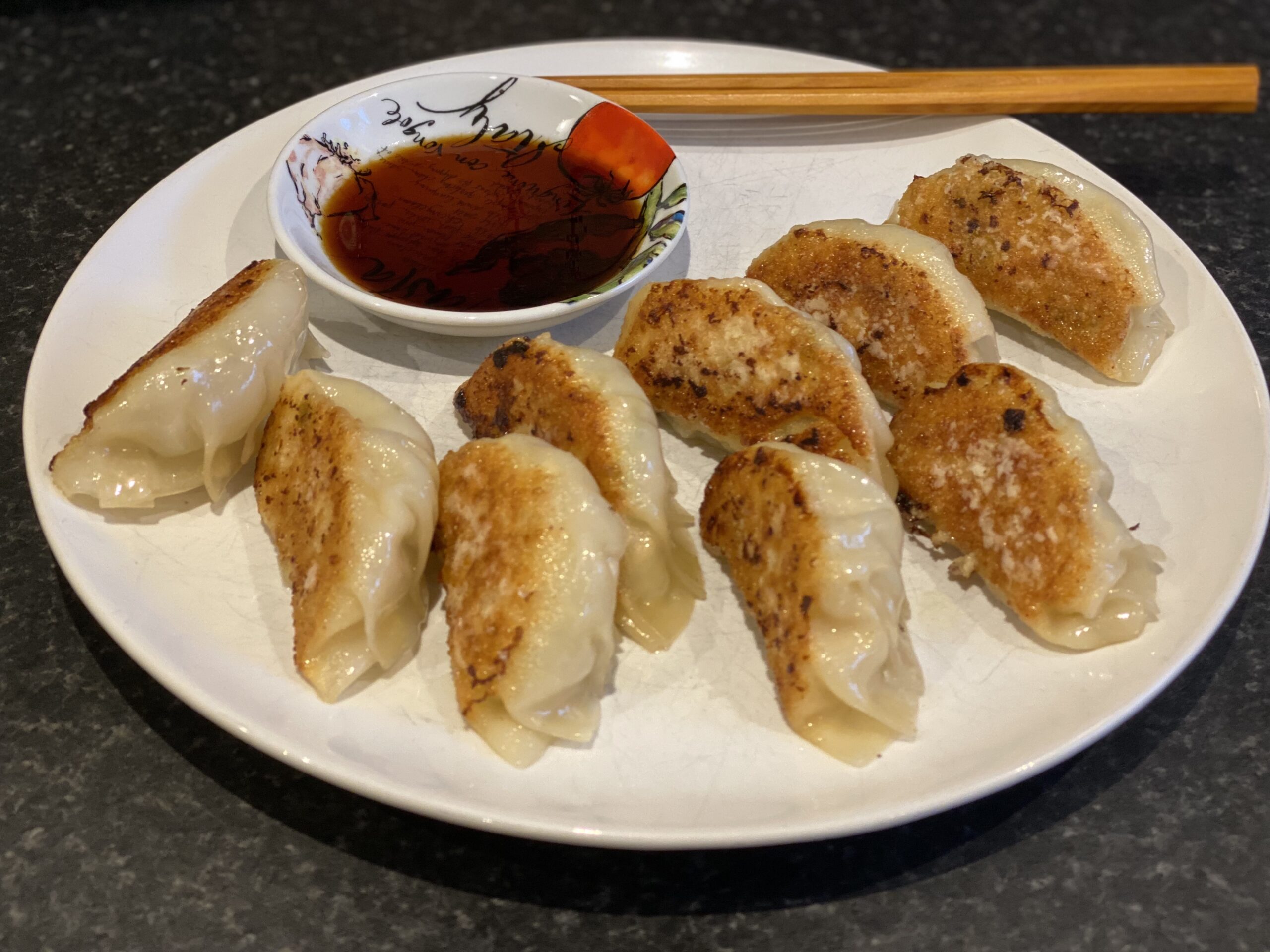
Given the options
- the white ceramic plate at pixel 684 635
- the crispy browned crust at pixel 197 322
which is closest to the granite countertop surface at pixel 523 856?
the white ceramic plate at pixel 684 635

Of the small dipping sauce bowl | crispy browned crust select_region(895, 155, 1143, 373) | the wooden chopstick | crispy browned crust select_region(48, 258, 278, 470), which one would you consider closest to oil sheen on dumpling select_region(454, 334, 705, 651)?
the small dipping sauce bowl

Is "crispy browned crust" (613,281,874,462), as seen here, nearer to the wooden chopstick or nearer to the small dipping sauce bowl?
the small dipping sauce bowl

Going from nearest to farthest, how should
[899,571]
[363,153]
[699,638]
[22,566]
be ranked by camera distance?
[899,571] < [699,638] < [22,566] < [363,153]

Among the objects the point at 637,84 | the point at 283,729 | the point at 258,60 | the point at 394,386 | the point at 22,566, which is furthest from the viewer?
the point at 258,60

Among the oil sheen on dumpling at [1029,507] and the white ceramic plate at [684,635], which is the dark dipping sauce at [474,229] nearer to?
the white ceramic plate at [684,635]

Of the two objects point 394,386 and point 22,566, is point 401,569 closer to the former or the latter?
point 394,386

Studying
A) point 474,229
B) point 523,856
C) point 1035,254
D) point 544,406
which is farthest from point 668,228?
point 523,856

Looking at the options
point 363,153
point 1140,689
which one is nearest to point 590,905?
point 1140,689
